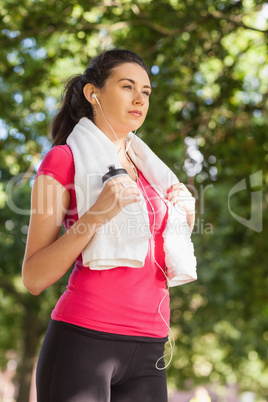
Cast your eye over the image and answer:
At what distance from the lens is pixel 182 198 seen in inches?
76.9

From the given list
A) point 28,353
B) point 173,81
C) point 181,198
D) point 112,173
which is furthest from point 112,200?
point 28,353

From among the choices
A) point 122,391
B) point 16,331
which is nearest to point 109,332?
point 122,391

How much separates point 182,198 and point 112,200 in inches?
18.9

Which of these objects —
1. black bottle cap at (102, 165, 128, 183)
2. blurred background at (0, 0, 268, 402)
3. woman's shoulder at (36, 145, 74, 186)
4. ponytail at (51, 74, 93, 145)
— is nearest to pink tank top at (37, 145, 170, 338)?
woman's shoulder at (36, 145, 74, 186)

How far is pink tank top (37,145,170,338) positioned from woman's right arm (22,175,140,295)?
2.1 inches

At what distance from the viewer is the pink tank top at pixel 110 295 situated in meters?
1.60

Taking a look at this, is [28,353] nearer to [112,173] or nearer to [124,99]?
[124,99]

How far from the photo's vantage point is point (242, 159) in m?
5.54

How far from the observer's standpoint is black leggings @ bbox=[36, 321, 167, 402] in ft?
5.09

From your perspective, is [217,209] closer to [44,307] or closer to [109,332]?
[44,307]

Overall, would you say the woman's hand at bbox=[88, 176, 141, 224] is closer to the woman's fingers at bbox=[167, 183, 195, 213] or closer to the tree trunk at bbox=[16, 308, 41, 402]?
the woman's fingers at bbox=[167, 183, 195, 213]

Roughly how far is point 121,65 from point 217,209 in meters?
6.84

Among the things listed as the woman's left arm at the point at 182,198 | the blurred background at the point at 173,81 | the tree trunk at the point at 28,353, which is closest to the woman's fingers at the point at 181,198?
the woman's left arm at the point at 182,198

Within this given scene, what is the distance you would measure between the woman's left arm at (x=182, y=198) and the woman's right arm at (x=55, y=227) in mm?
384
